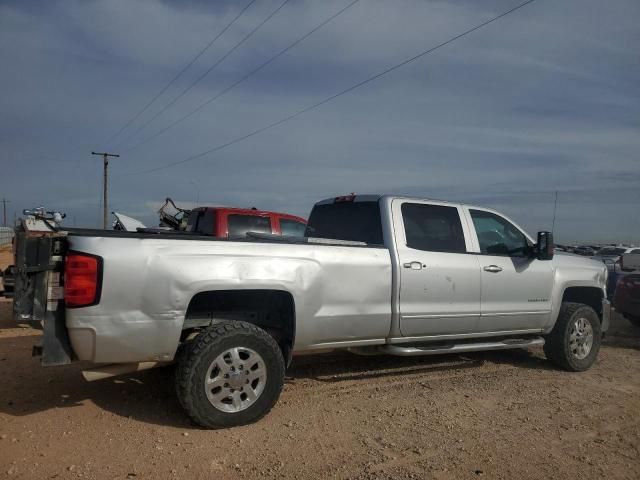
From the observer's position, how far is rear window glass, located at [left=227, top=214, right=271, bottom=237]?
9.37 meters

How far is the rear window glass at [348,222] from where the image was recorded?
536 cm

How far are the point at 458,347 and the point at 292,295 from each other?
205 centimetres

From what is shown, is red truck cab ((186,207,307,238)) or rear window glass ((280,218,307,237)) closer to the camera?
red truck cab ((186,207,307,238))

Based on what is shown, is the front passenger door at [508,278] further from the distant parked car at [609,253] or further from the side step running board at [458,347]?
the distant parked car at [609,253]

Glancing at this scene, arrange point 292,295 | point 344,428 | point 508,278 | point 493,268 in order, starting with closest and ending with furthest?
1. point 344,428
2. point 292,295
3. point 493,268
4. point 508,278

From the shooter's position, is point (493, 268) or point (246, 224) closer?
point (493, 268)

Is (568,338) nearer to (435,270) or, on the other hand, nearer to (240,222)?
(435,270)

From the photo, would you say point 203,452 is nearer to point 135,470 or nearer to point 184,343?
point 135,470

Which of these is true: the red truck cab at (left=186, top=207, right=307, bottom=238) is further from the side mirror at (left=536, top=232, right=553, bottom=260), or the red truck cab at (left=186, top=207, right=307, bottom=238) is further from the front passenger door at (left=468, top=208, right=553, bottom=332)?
the side mirror at (left=536, top=232, right=553, bottom=260)

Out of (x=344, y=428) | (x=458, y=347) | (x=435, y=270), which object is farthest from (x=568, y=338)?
(x=344, y=428)

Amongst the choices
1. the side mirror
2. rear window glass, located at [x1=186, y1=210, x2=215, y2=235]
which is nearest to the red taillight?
the side mirror

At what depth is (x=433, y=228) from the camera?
18.1 ft

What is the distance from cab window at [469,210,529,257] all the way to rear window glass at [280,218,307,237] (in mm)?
4440

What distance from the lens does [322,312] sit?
4516mm
